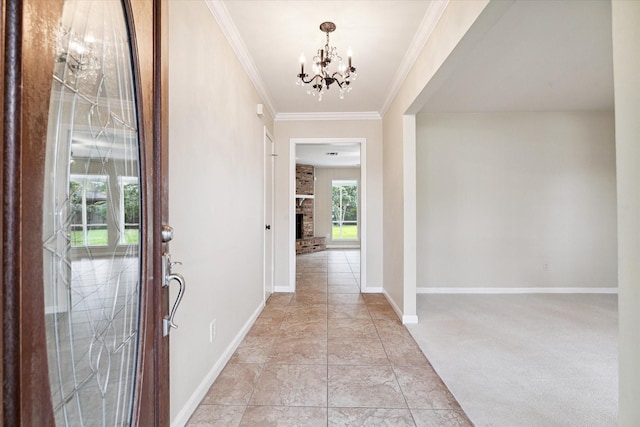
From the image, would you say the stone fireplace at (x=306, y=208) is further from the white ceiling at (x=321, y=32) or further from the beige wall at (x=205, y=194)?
the beige wall at (x=205, y=194)

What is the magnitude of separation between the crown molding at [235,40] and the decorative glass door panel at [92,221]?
146cm

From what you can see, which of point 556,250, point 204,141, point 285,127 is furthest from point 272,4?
point 556,250

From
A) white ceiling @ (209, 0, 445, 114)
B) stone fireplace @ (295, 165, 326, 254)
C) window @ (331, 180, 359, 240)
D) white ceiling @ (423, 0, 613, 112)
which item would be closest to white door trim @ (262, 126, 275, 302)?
white ceiling @ (209, 0, 445, 114)

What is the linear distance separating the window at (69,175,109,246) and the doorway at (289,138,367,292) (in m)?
3.54

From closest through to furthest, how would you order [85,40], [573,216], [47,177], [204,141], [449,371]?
1. [47,177]
2. [85,40]
3. [204,141]
4. [449,371]
5. [573,216]

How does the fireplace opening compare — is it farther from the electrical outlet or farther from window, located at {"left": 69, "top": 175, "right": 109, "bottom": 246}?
window, located at {"left": 69, "top": 175, "right": 109, "bottom": 246}

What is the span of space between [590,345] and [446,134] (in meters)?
2.82

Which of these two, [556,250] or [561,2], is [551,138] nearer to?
[556,250]

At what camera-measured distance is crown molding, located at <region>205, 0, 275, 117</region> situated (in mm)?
1977

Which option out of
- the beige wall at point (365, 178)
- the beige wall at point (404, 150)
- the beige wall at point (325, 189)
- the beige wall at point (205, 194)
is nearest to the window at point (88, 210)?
the beige wall at point (205, 194)

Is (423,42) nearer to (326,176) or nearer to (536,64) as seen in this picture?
(536,64)

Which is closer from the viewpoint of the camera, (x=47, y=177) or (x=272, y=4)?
(x=47, y=177)

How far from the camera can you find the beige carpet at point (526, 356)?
1728 mm

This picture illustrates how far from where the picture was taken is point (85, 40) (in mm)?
683
